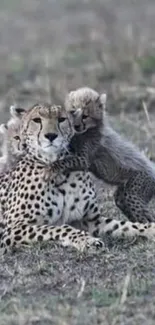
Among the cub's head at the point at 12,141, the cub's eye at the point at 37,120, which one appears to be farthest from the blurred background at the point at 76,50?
the cub's eye at the point at 37,120

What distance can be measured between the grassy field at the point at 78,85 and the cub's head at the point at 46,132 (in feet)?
1.63

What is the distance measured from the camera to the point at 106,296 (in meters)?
5.00

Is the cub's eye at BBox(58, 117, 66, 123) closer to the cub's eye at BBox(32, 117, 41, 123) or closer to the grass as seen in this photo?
the cub's eye at BBox(32, 117, 41, 123)

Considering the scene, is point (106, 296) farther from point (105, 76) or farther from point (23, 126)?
point (105, 76)

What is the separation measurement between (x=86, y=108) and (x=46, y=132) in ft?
2.39

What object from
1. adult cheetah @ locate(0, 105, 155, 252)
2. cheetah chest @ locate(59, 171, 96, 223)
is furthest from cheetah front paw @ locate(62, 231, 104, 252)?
cheetah chest @ locate(59, 171, 96, 223)

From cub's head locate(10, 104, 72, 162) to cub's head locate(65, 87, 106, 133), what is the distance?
307 mm

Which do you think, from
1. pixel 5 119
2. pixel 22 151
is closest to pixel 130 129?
pixel 5 119

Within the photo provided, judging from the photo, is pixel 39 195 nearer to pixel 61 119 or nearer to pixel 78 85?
pixel 61 119

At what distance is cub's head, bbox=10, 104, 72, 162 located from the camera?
604 cm

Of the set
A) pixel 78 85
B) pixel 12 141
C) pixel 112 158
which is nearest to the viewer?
pixel 12 141

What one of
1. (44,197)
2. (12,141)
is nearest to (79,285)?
(44,197)

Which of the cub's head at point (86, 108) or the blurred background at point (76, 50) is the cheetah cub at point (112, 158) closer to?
the cub's head at point (86, 108)

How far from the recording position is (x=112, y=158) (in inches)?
269
